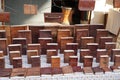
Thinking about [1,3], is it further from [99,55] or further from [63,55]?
[99,55]

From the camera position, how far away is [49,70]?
1.07 metres

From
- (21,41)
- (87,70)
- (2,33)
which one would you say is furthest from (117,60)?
(2,33)

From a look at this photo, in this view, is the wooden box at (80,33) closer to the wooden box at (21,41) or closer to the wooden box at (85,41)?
the wooden box at (85,41)

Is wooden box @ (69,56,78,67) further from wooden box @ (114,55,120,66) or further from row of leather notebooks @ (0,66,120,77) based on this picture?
wooden box @ (114,55,120,66)

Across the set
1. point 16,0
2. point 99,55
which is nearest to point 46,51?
point 99,55

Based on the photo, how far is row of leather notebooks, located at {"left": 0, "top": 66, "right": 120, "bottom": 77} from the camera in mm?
1025

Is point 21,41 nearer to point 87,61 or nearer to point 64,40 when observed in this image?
point 64,40

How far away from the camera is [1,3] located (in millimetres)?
1552

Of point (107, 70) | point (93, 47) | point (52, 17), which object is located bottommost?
point (107, 70)

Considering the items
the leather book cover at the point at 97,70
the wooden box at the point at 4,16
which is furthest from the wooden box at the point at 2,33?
the leather book cover at the point at 97,70

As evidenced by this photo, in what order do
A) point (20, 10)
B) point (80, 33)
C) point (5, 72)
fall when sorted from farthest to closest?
point (20, 10), point (80, 33), point (5, 72)

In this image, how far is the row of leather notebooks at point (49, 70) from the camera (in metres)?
1.03

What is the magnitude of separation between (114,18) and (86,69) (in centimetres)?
226

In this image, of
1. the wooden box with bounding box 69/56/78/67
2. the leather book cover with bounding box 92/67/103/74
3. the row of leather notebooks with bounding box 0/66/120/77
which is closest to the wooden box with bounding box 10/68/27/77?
the row of leather notebooks with bounding box 0/66/120/77
